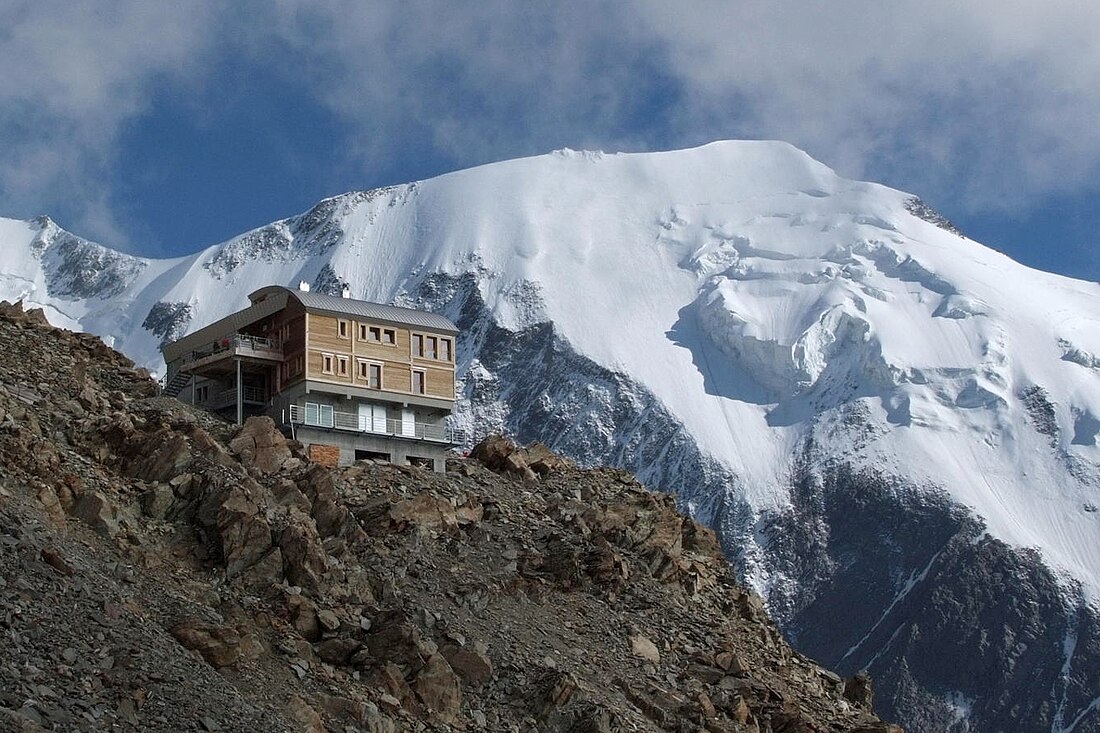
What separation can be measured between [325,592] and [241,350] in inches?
1008

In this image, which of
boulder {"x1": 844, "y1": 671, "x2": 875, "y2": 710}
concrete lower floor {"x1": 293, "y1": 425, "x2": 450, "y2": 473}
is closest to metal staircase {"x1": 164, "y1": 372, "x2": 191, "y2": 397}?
concrete lower floor {"x1": 293, "y1": 425, "x2": 450, "y2": 473}

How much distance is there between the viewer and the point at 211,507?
59.1 meters

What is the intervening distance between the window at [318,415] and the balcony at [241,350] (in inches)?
150

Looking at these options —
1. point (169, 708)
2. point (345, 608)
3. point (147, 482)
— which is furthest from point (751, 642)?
point (169, 708)

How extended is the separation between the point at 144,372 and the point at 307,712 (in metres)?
33.2

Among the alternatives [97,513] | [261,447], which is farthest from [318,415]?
[97,513]

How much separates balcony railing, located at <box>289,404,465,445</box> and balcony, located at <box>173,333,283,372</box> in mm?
4027

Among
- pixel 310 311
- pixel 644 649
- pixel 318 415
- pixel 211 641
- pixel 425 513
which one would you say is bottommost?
pixel 211 641

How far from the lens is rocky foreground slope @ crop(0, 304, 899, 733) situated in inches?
1860

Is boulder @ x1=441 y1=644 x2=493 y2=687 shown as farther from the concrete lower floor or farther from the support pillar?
the support pillar

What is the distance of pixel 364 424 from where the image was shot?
268ft

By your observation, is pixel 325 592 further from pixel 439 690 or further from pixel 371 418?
pixel 371 418

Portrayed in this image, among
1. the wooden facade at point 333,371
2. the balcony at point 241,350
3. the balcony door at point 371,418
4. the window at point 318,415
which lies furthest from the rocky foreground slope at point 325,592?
the window at point 318,415

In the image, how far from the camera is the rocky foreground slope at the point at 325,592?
4725cm
